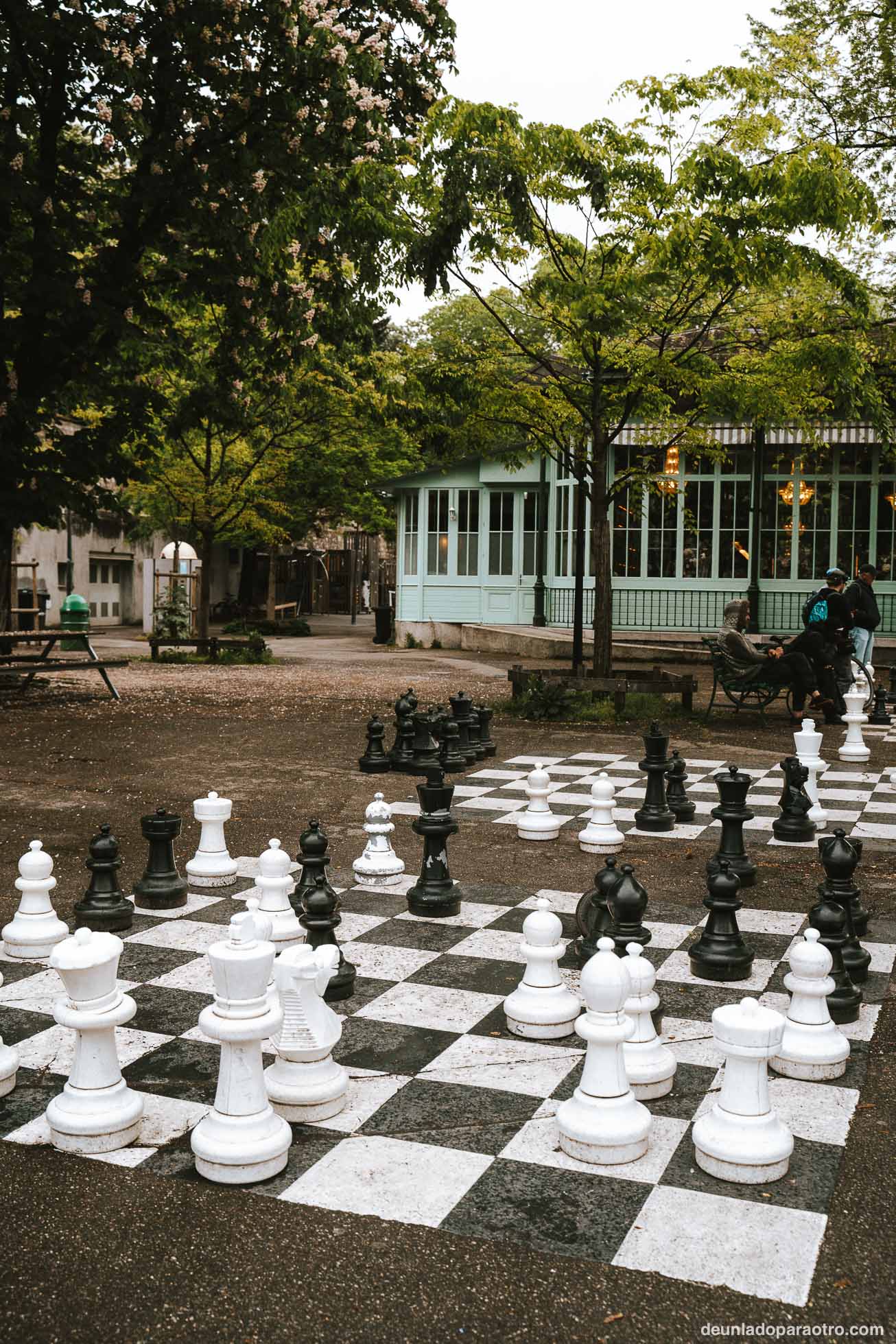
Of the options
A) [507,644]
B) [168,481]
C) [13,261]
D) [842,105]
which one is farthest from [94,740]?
[842,105]

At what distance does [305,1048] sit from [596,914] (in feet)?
4.63

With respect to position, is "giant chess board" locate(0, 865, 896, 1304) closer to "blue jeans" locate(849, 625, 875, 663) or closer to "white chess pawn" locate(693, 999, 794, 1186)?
"white chess pawn" locate(693, 999, 794, 1186)

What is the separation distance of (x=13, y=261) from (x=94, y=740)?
199 inches

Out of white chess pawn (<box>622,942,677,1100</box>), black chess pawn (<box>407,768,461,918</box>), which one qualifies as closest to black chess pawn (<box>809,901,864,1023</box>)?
white chess pawn (<box>622,942,677,1100</box>)

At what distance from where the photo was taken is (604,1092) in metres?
2.64

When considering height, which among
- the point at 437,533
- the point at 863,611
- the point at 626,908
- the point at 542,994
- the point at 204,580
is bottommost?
the point at 542,994

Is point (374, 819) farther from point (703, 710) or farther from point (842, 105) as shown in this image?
point (842, 105)

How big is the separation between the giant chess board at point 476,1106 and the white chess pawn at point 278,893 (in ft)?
0.65

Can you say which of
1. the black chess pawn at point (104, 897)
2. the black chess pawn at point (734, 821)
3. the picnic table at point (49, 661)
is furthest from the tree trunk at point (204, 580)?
the black chess pawn at point (734, 821)

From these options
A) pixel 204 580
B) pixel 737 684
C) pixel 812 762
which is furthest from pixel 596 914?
pixel 204 580

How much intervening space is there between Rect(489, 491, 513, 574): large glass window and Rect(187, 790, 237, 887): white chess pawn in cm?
1953

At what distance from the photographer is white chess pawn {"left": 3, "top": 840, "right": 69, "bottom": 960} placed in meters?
4.03

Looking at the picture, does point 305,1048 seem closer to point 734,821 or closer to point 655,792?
point 734,821

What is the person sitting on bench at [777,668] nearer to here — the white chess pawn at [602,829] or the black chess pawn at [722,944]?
the white chess pawn at [602,829]
